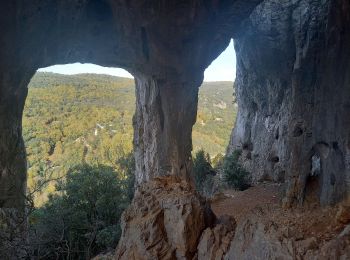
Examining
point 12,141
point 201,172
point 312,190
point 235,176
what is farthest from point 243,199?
point 12,141

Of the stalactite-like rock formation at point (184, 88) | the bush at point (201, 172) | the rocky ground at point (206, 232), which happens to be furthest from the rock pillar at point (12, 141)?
the bush at point (201, 172)

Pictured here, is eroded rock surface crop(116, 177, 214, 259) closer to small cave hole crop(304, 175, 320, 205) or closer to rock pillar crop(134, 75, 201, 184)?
small cave hole crop(304, 175, 320, 205)

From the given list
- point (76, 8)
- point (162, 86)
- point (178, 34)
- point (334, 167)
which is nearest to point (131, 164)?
point (162, 86)

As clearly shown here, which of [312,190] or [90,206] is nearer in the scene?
[312,190]

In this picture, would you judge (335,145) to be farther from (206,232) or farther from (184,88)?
(184,88)

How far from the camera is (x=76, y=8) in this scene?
11.7 meters

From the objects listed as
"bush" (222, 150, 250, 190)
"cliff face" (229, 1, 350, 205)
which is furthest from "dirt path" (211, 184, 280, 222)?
"cliff face" (229, 1, 350, 205)

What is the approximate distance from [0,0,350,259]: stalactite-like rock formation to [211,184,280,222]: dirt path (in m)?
1.82

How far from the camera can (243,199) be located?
640 inches

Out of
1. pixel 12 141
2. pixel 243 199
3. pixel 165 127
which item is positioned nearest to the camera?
pixel 12 141

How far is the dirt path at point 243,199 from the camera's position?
14352mm

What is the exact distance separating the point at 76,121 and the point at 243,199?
25047 millimetres

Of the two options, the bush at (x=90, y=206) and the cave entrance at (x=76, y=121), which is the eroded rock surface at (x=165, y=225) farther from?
the cave entrance at (x=76, y=121)

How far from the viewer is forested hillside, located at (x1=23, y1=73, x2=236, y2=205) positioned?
2961cm
